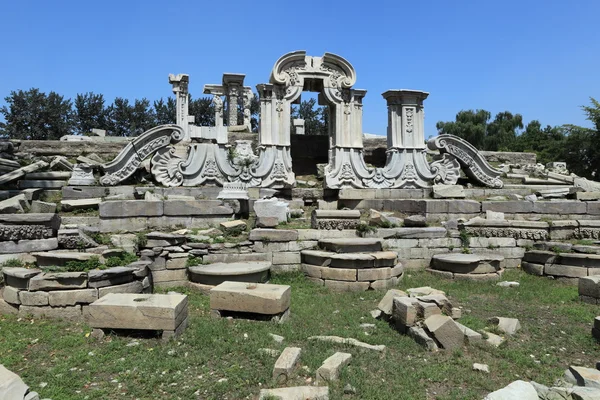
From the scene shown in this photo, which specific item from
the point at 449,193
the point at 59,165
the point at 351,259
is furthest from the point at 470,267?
the point at 59,165

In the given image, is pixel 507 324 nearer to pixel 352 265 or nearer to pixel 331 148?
pixel 352 265

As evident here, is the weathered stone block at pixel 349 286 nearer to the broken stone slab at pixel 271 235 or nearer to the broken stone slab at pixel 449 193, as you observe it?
the broken stone slab at pixel 271 235

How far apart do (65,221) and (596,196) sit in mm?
13536

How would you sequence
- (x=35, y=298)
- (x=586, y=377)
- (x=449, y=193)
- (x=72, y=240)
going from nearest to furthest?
(x=586, y=377) < (x=35, y=298) < (x=72, y=240) < (x=449, y=193)

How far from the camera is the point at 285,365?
3.96 meters

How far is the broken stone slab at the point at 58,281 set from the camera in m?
5.86

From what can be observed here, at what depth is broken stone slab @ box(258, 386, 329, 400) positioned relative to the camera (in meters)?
3.44

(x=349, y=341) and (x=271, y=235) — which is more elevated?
(x=271, y=235)

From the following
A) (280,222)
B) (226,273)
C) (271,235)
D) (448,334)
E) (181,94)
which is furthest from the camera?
(181,94)

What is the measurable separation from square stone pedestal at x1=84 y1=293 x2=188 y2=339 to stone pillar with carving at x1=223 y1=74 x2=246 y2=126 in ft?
42.4

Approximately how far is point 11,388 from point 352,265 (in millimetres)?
5554

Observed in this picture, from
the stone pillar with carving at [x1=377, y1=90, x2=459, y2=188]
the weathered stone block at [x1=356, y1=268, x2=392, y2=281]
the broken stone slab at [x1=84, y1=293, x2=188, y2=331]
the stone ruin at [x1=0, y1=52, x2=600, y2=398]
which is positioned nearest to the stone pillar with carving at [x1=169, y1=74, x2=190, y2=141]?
the stone ruin at [x1=0, y1=52, x2=600, y2=398]

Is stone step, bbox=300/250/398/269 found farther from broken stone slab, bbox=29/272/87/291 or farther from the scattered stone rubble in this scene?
the scattered stone rubble

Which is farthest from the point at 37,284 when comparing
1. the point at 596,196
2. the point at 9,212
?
the point at 596,196
